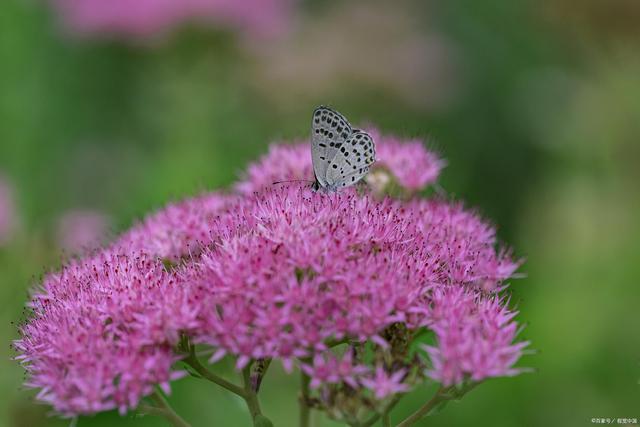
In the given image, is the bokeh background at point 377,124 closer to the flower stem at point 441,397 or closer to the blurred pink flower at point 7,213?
the blurred pink flower at point 7,213

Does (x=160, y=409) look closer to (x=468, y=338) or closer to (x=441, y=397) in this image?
(x=441, y=397)

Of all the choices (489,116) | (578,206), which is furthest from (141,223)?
(489,116)

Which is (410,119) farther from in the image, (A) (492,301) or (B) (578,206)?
(A) (492,301)

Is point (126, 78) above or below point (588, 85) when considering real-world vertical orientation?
above

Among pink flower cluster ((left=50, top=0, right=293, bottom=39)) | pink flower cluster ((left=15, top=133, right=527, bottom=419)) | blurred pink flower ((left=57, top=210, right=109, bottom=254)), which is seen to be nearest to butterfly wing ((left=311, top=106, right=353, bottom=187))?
pink flower cluster ((left=15, top=133, right=527, bottom=419))

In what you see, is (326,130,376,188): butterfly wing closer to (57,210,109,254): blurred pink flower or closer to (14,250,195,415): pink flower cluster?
(14,250,195,415): pink flower cluster

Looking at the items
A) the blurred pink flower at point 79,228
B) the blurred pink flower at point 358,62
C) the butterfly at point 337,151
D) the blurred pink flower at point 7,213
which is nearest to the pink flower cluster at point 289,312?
the butterfly at point 337,151
